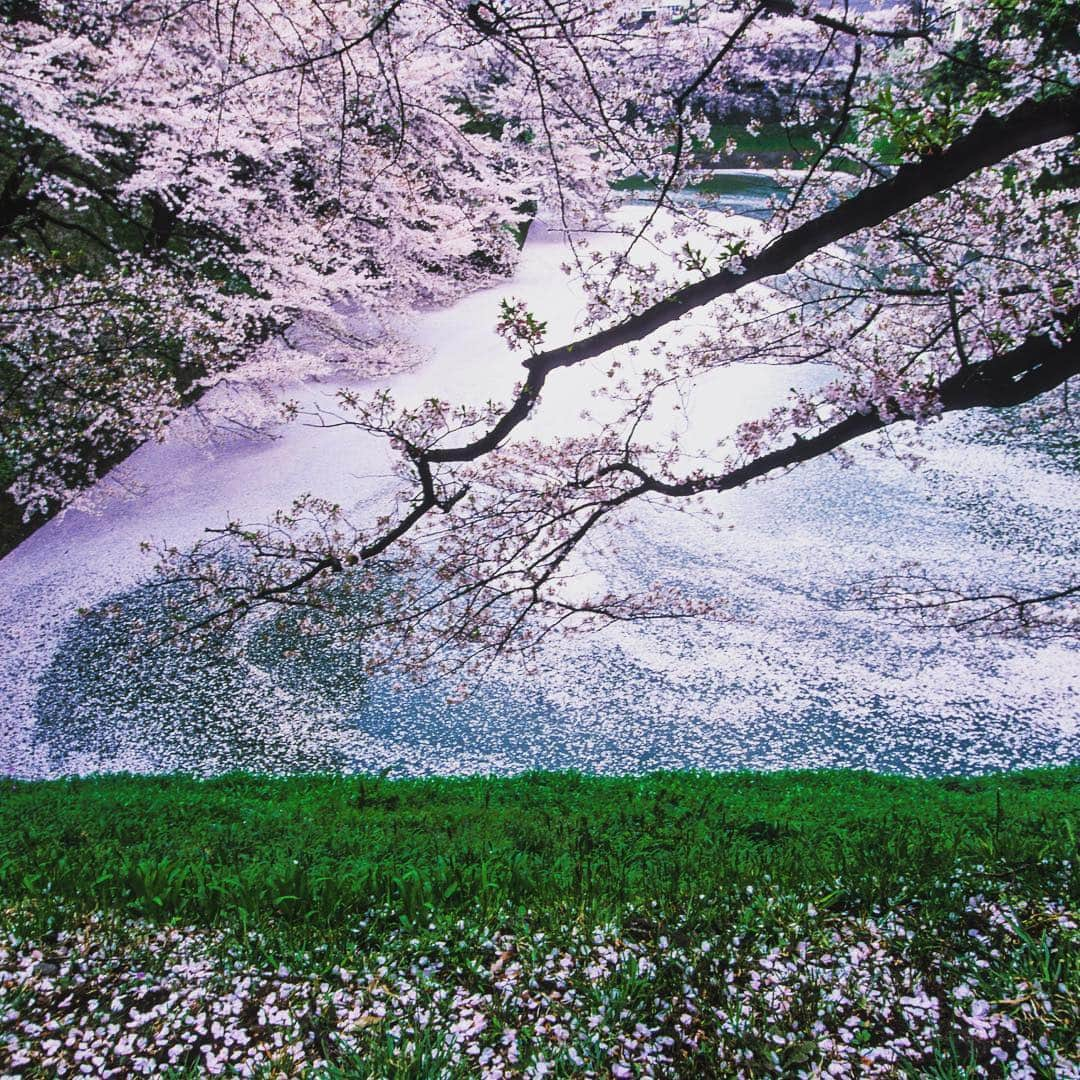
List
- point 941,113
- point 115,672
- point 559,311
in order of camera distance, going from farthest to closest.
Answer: point 559,311 < point 115,672 < point 941,113

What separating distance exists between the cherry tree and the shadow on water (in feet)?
0.87

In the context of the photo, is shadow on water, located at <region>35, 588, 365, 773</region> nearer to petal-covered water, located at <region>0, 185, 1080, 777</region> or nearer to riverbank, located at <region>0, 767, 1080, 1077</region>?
petal-covered water, located at <region>0, 185, 1080, 777</region>

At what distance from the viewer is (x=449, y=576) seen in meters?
5.01

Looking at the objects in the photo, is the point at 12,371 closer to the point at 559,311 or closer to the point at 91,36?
the point at 91,36

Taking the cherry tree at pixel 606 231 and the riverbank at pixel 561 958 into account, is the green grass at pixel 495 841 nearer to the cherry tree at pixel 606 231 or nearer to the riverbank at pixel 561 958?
the riverbank at pixel 561 958

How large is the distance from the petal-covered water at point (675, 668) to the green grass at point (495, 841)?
293 millimetres

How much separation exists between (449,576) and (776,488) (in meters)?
2.71

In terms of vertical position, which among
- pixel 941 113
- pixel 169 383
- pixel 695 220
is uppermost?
pixel 695 220

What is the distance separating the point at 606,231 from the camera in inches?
186

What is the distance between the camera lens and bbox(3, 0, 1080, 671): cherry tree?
2.98m

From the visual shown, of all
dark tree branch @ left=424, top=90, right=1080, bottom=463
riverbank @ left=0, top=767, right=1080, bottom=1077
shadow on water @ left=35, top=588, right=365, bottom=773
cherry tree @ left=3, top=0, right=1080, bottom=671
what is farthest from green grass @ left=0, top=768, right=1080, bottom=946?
dark tree branch @ left=424, top=90, right=1080, bottom=463

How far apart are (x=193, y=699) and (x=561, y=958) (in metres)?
3.66

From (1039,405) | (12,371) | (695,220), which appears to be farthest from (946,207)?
(12,371)

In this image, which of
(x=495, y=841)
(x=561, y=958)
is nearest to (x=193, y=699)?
(x=495, y=841)
